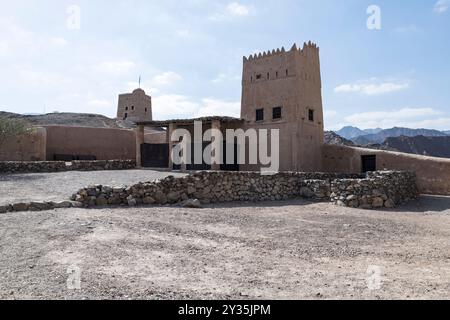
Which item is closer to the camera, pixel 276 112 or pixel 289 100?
pixel 289 100

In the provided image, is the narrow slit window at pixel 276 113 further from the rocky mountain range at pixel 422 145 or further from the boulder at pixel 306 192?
the rocky mountain range at pixel 422 145

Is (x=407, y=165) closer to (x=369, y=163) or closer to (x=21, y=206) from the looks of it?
(x=369, y=163)

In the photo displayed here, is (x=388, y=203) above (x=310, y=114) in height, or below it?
below

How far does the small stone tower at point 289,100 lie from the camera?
19.8 metres

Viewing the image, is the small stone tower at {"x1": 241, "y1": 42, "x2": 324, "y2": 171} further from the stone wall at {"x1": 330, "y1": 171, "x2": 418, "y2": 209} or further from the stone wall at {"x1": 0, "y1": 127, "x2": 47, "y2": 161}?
the stone wall at {"x1": 0, "y1": 127, "x2": 47, "y2": 161}

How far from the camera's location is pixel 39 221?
25.8 feet

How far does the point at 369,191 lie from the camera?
44.4ft

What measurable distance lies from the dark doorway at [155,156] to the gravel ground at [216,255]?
12440 millimetres

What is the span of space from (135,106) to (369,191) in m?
34.9

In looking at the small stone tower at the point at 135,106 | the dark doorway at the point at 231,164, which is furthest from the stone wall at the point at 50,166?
the small stone tower at the point at 135,106

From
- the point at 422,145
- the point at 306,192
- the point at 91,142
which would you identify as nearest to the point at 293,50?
the point at 306,192

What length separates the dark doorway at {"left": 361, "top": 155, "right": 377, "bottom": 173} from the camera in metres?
19.0
